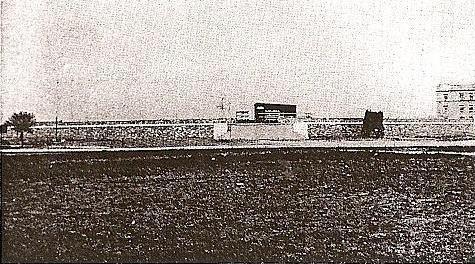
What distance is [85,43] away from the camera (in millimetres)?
1825

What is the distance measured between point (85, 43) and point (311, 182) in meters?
1.08

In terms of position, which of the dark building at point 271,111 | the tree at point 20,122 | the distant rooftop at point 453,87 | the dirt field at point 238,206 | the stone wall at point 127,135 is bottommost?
the dirt field at point 238,206

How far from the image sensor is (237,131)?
1.94 meters

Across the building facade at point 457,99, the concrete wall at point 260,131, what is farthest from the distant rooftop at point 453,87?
the concrete wall at point 260,131

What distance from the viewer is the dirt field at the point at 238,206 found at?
1728mm

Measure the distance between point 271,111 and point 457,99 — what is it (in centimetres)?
81

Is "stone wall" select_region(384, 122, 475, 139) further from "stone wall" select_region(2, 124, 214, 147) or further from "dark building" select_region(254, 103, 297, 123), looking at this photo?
"stone wall" select_region(2, 124, 214, 147)

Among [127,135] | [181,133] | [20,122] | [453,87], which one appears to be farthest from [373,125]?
[20,122]

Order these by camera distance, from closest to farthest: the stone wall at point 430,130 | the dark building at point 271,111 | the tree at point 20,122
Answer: the tree at point 20,122, the dark building at point 271,111, the stone wall at point 430,130

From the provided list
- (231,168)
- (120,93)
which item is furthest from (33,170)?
(231,168)

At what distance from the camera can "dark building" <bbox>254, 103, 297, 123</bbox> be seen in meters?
1.92

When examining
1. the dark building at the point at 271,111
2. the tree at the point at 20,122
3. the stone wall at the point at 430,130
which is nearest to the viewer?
the tree at the point at 20,122

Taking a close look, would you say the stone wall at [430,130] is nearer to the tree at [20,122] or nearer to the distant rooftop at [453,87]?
the distant rooftop at [453,87]

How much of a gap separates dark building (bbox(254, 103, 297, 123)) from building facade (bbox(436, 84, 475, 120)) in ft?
2.22
